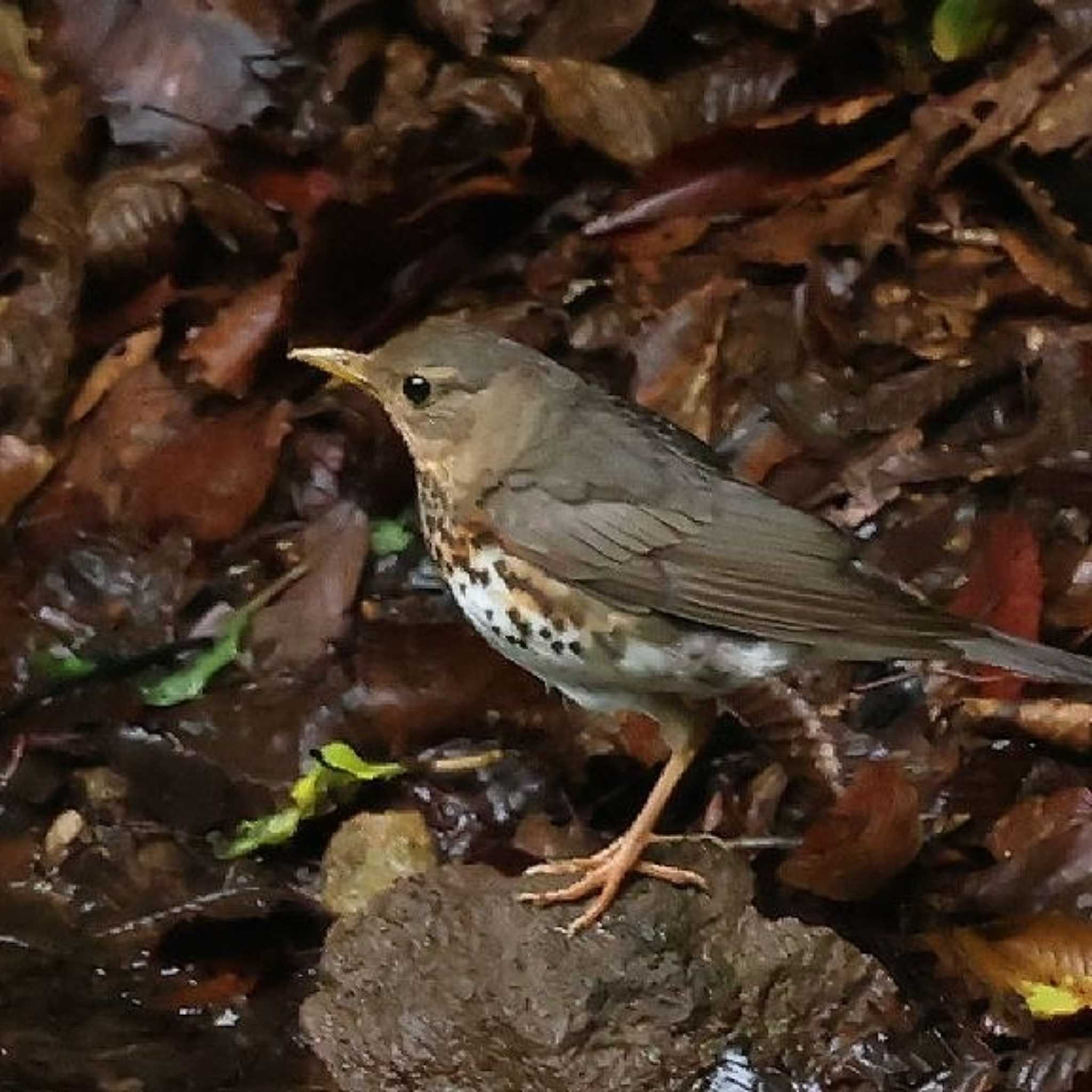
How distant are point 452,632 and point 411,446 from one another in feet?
2.25

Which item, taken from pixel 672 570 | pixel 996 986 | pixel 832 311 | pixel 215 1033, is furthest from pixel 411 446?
pixel 832 311

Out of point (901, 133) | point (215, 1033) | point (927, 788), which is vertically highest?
point (901, 133)

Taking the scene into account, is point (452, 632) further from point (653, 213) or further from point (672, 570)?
point (653, 213)

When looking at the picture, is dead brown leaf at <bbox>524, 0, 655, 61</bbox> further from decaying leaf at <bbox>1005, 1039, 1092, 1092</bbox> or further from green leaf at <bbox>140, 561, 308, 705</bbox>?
decaying leaf at <bbox>1005, 1039, 1092, 1092</bbox>

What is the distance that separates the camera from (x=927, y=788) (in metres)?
3.53

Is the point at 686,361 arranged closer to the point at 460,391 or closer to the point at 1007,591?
the point at 1007,591

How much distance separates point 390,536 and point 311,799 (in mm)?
845

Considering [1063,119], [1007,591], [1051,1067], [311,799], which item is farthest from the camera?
[1063,119]

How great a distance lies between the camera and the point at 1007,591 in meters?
3.76

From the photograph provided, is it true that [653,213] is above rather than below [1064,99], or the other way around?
below

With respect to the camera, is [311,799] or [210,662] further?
[210,662]

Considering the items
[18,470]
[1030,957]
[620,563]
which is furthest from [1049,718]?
[18,470]

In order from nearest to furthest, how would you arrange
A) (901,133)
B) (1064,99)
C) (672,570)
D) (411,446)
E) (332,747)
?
(672,570) → (411,446) → (332,747) → (1064,99) → (901,133)

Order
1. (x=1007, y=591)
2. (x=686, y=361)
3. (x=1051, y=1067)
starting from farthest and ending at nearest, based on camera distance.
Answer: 1. (x=686, y=361)
2. (x=1007, y=591)
3. (x=1051, y=1067)
